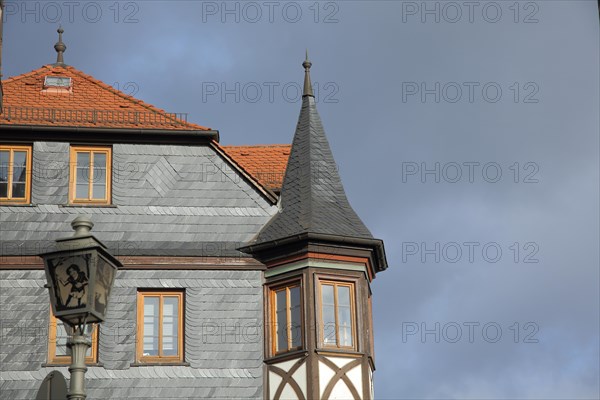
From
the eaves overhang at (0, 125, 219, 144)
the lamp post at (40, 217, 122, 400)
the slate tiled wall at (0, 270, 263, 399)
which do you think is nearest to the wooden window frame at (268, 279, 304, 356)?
the slate tiled wall at (0, 270, 263, 399)

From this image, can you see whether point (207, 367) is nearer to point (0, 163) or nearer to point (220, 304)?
point (220, 304)

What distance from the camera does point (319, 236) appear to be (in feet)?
75.1

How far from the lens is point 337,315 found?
22.7 meters

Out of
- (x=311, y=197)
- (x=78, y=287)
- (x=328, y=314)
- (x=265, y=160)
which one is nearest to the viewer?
(x=78, y=287)

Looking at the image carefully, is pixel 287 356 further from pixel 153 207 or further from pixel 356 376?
pixel 153 207

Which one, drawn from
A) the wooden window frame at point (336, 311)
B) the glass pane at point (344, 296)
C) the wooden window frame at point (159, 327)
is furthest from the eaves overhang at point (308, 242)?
the wooden window frame at point (159, 327)

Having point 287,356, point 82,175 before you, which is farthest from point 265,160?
point 287,356

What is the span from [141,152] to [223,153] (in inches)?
62.4

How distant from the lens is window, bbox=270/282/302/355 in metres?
22.6

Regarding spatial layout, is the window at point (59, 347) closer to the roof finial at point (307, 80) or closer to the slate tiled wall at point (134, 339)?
the slate tiled wall at point (134, 339)

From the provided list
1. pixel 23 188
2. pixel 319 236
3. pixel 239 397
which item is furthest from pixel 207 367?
pixel 23 188

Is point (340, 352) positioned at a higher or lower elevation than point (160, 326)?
lower

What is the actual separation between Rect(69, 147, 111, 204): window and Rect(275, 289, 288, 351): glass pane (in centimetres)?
381

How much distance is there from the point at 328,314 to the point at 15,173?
6579 millimetres
